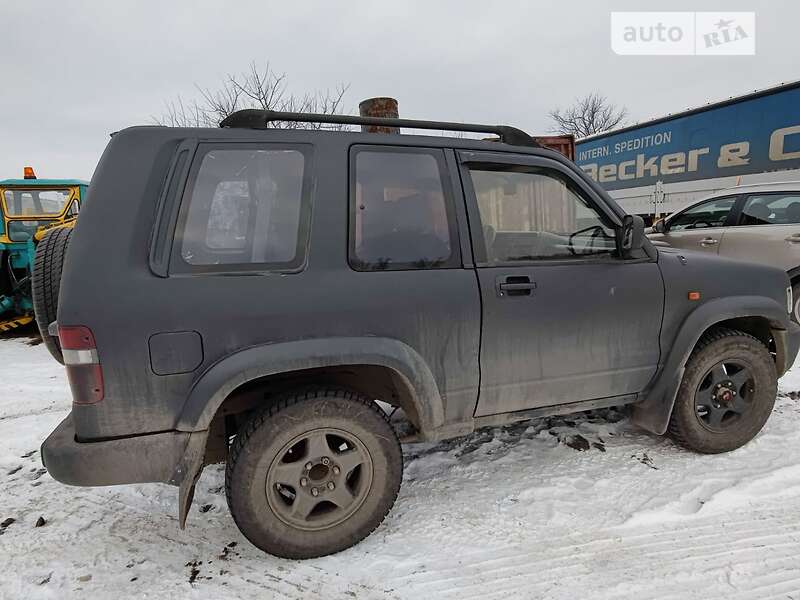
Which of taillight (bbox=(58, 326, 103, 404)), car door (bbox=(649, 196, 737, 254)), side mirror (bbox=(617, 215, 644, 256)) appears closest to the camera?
taillight (bbox=(58, 326, 103, 404))

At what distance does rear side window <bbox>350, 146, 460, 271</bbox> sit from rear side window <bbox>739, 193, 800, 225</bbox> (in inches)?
208

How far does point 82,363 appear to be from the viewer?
1.85m

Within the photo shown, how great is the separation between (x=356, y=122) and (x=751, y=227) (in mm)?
5619

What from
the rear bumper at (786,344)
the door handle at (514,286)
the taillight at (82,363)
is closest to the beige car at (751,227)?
the rear bumper at (786,344)

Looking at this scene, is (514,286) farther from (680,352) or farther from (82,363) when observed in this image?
(82,363)

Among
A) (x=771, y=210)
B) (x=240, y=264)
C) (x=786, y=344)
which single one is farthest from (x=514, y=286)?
(x=771, y=210)

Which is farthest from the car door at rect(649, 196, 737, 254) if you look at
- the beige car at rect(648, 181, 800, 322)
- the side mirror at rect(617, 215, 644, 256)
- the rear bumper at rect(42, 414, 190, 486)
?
the rear bumper at rect(42, 414, 190, 486)

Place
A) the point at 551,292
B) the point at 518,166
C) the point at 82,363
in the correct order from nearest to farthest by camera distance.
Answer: the point at 82,363
the point at 551,292
the point at 518,166

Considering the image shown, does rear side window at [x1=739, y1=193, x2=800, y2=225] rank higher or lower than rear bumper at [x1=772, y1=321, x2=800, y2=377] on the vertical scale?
higher

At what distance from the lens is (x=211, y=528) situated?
2477 mm

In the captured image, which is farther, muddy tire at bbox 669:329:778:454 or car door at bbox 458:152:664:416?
muddy tire at bbox 669:329:778:454

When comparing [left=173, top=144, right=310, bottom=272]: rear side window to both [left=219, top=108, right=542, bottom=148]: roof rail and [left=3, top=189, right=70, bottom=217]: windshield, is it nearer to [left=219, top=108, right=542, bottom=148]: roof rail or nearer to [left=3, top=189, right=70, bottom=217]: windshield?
[left=219, top=108, right=542, bottom=148]: roof rail

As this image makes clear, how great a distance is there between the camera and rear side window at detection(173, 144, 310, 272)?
201 centimetres

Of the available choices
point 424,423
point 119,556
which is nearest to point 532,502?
point 424,423
